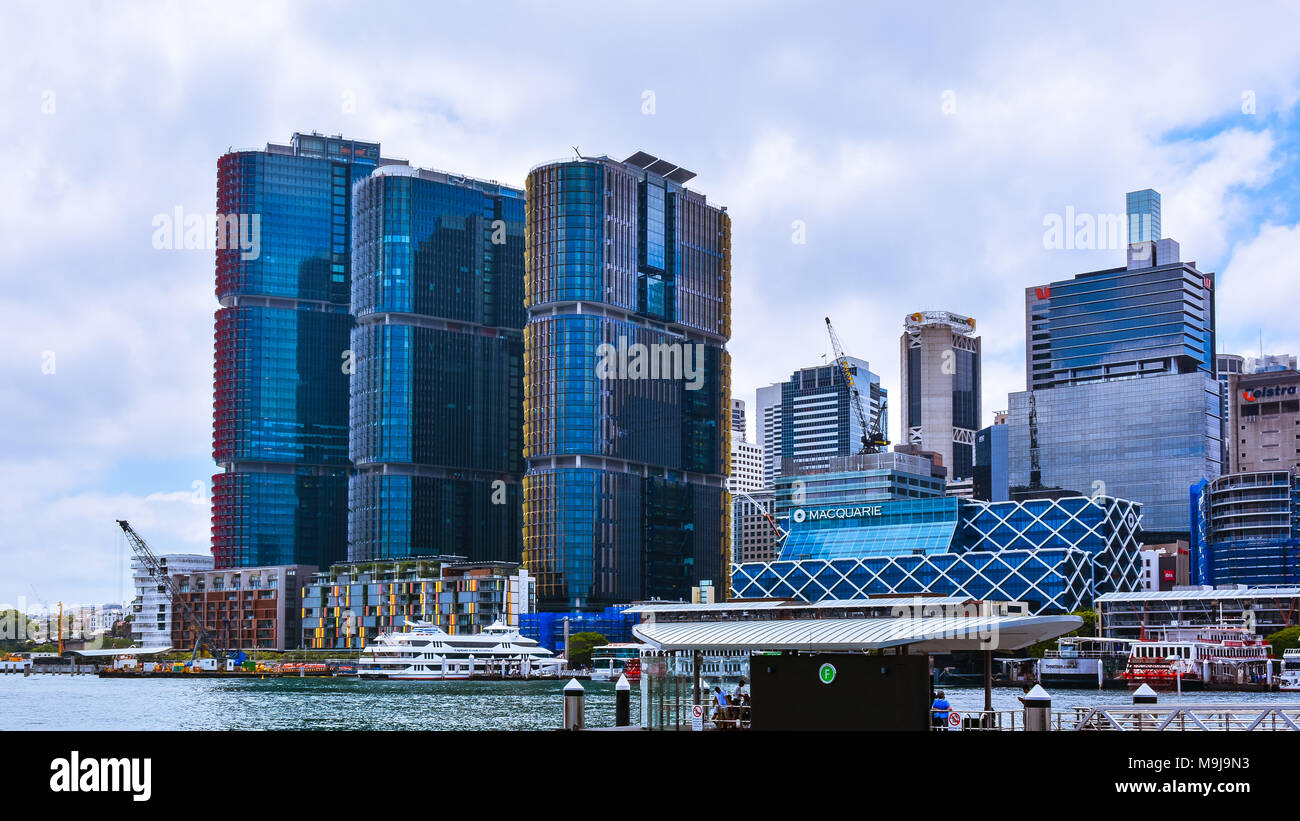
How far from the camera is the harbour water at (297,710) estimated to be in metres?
114

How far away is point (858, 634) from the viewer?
3722 centimetres

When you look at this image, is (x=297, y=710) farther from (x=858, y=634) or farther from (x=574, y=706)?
(x=858, y=634)

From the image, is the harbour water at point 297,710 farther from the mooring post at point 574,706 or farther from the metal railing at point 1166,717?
the metal railing at point 1166,717

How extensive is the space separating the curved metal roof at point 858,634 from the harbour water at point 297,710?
46393mm

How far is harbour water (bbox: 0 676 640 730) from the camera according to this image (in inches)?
4505

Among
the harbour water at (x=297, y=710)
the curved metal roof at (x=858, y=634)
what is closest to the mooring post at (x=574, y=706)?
the curved metal roof at (x=858, y=634)
